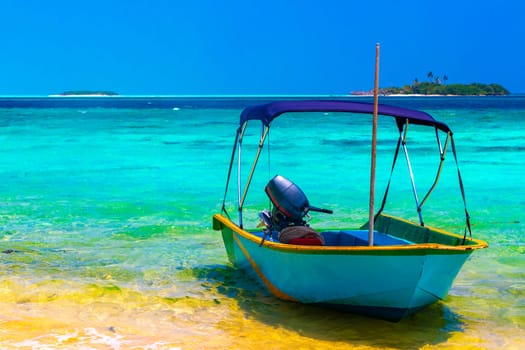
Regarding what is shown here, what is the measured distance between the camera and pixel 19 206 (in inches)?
522

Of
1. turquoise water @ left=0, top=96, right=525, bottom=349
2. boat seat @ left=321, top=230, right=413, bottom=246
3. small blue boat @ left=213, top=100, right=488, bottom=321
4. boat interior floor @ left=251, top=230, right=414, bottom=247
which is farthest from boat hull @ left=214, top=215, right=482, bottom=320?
boat seat @ left=321, top=230, right=413, bottom=246

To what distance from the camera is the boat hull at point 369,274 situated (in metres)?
5.54

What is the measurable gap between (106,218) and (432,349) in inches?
298

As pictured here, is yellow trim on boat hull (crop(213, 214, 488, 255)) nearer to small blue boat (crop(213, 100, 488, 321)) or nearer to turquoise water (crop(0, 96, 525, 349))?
small blue boat (crop(213, 100, 488, 321))

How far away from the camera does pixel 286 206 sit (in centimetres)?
722

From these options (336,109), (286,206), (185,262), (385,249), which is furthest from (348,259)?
(185,262)

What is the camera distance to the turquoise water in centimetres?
618

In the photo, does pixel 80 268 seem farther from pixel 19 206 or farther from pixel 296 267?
pixel 19 206

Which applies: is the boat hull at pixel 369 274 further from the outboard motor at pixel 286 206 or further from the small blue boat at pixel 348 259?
the outboard motor at pixel 286 206

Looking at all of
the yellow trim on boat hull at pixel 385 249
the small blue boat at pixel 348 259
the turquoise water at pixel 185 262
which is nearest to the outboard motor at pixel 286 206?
the small blue boat at pixel 348 259

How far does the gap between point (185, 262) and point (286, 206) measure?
2.26 m

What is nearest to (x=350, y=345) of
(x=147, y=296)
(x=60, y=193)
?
(x=147, y=296)

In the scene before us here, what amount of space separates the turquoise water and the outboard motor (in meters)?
0.77

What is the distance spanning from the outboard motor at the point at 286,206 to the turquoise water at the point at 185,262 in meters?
0.77
